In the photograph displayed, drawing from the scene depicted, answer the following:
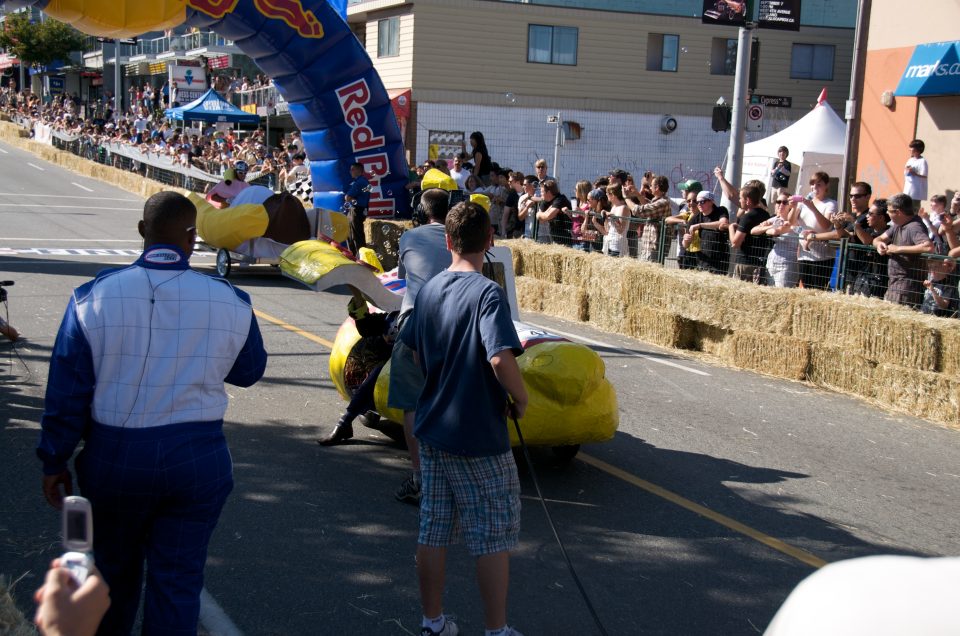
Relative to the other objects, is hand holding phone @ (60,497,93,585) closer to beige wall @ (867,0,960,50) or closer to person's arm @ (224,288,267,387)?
person's arm @ (224,288,267,387)

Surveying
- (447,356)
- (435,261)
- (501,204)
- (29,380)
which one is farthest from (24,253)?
(447,356)

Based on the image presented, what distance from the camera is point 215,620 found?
4.44m

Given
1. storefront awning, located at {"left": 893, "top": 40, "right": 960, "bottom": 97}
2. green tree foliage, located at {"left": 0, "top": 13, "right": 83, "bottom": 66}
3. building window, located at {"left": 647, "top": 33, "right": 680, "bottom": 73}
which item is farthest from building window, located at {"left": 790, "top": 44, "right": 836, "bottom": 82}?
green tree foliage, located at {"left": 0, "top": 13, "right": 83, "bottom": 66}

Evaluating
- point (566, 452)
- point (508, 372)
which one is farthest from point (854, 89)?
point (508, 372)

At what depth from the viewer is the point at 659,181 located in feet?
46.0

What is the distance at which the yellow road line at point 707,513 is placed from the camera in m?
5.43

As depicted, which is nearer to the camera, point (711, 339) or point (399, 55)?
point (711, 339)

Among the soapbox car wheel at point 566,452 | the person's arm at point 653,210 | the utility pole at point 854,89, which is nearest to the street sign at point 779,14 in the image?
the utility pole at point 854,89

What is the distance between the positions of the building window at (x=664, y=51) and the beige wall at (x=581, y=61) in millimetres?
238

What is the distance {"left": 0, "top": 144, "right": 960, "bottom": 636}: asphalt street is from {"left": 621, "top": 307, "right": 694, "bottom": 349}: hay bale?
1444 mm

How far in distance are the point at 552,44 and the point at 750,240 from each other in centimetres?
2414

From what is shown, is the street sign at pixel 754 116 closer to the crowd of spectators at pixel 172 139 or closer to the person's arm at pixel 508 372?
the crowd of spectators at pixel 172 139

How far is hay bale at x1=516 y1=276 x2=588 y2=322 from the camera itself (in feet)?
43.7

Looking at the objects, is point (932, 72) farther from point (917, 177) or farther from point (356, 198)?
point (356, 198)
